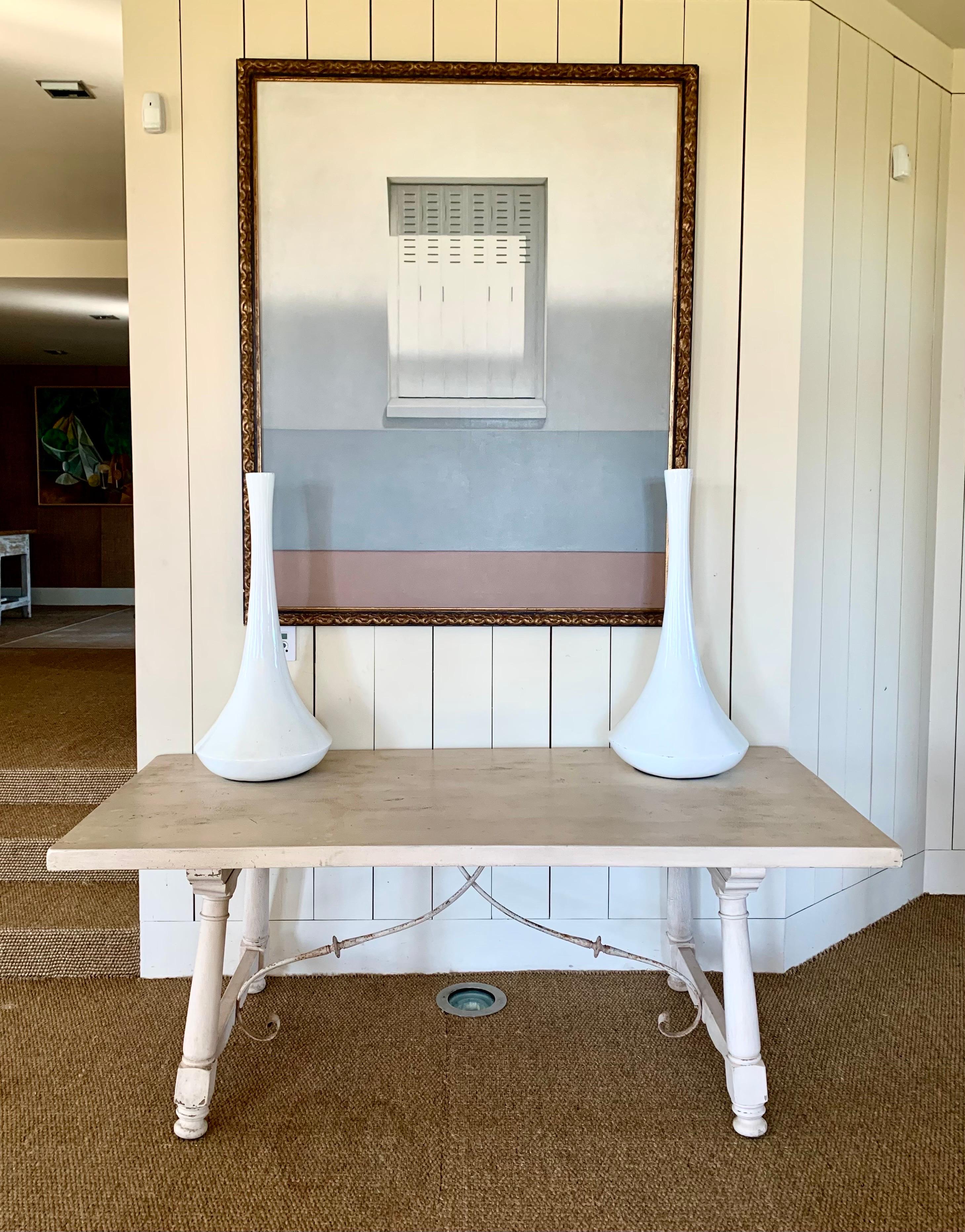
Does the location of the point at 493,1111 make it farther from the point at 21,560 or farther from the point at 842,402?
the point at 21,560

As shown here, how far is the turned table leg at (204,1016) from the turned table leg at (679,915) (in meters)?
0.95

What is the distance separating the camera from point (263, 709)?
1.75 metres

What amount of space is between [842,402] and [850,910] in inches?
48.6

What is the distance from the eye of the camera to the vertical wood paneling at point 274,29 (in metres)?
1.89

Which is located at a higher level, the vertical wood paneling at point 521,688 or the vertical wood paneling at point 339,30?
the vertical wood paneling at point 339,30

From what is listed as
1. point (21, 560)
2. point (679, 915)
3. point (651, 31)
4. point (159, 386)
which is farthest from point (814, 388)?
point (21, 560)

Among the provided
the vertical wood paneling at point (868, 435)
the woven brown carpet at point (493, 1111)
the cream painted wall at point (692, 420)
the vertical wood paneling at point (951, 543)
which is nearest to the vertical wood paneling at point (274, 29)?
the cream painted wall at point (692, 420)

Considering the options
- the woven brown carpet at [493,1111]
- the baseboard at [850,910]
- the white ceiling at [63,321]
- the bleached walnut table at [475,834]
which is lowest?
the woven brown carpet at [493,1111]

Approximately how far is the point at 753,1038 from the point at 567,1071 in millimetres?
376

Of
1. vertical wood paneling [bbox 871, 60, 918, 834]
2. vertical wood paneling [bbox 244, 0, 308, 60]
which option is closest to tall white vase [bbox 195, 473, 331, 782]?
vertical wood paneling [bbox 244, 0, 308, 60]

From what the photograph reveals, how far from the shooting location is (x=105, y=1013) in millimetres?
1945

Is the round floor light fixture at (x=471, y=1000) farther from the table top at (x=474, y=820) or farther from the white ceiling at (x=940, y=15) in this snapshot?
the white ceiling at (x=940, y=15)

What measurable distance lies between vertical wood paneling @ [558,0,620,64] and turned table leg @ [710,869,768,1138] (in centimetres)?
165

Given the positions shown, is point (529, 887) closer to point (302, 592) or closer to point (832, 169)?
point (302, 592)
